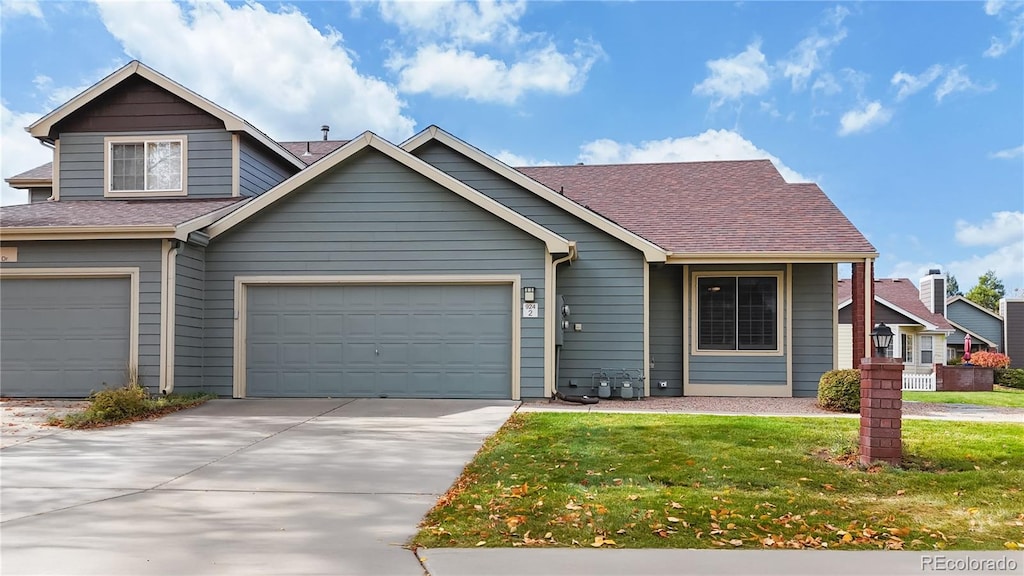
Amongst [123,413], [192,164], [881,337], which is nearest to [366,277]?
[123,413]

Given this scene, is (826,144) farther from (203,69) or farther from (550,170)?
(203,69)

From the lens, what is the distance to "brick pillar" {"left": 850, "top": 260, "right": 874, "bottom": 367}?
44.7 feet

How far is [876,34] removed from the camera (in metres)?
21.0

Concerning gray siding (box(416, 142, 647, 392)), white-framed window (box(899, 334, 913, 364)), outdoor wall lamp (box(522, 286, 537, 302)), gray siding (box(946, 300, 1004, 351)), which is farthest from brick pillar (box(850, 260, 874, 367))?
gray siding (box(946, 300, 1004, 351))

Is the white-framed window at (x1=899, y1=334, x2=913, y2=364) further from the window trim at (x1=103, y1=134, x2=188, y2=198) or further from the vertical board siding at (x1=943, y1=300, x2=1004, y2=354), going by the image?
the window trim at (x1=103, y1=134, x2=188, y2=198)

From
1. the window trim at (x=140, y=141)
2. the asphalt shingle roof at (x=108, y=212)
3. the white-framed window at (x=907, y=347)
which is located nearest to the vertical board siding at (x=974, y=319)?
the white-framed window at (x=907, y=347)

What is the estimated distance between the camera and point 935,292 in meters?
33.9

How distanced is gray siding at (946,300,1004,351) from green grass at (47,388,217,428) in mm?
38587

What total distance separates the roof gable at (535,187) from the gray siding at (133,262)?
496 centimetres

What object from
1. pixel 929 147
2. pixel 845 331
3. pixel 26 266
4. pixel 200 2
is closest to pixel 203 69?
pixel 200 2

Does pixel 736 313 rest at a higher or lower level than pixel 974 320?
higher

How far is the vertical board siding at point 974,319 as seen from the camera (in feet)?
125

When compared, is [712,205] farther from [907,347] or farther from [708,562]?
[907,347]

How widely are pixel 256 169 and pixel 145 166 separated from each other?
2137mm
